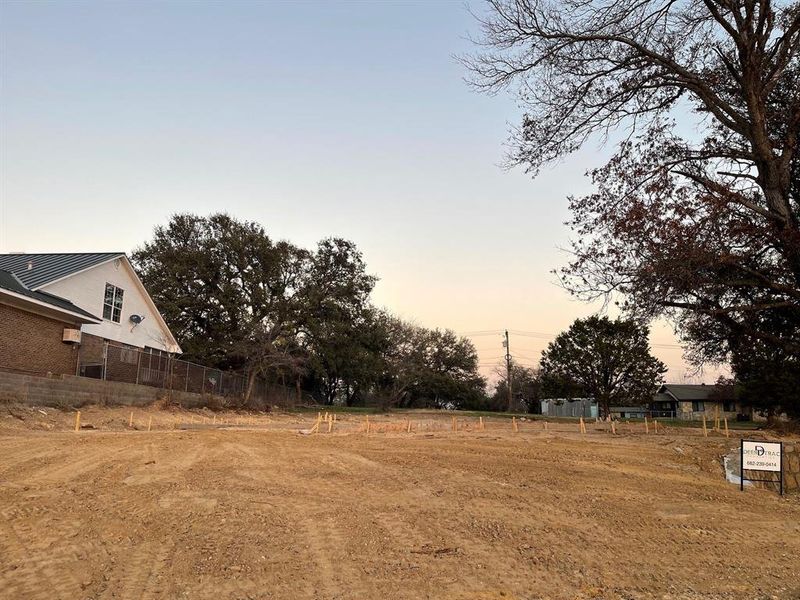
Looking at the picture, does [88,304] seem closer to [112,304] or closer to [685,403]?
[112,304]

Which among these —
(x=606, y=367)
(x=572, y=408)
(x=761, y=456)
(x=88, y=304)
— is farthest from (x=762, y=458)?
(x=572, y=408)

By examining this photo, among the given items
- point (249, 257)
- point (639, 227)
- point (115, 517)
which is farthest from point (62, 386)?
point (249, 257)

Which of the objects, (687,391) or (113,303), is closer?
(113,303)

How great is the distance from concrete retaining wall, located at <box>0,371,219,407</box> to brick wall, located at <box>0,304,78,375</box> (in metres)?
1.10

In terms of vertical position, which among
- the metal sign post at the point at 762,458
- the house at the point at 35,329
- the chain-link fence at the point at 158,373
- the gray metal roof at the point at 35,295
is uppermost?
the gray metal roof at the point at 35,295

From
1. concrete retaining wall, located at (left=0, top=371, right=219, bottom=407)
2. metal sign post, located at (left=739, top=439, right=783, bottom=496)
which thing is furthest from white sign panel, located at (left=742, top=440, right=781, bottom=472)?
concrete retaining wall, located at (left=0, top=371, right=219, bottom=407)

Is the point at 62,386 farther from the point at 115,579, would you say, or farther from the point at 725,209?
the point at 725,209

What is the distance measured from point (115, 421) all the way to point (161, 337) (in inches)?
681

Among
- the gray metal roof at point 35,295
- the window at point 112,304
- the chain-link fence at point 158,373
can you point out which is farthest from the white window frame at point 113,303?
the gray metal roof at point 35,295

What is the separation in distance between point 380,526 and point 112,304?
2757 cm

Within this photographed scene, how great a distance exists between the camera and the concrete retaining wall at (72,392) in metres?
17.7

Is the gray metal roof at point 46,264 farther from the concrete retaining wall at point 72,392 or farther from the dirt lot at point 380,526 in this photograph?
the dirt lot at point 380,526

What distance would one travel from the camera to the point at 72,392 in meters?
20.4

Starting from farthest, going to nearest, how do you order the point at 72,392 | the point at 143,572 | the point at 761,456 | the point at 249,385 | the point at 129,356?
the point at 249,385 → the point at 129,356 → the point at 72,392 → the point at 761,456 → the point at 143,572
